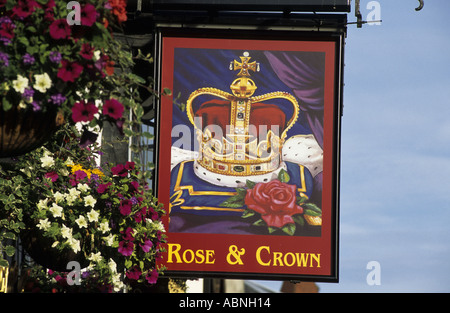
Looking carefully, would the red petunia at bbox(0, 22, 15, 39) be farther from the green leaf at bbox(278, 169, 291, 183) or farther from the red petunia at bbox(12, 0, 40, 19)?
the green leaf at bbox(278, 169, 291, 183)

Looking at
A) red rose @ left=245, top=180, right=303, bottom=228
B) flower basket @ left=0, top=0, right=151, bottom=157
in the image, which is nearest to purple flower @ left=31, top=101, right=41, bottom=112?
flower basket @ left=0, top=0, right=151, bottom=157

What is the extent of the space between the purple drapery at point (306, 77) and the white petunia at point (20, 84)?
628cm

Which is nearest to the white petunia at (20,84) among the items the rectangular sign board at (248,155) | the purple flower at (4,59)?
the purple flower at (4,59)

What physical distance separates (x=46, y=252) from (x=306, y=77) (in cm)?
495

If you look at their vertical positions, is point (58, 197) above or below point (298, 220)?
below

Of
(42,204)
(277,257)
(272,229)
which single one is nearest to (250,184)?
(272,229)

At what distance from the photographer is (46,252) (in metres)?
6.35

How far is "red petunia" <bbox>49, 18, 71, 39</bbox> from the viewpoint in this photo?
4.16 m

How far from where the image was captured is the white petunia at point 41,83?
4.12 m

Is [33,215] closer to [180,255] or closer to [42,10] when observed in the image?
[42,10]

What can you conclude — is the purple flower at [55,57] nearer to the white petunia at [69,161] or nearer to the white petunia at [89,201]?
the white petunia at [89,201]

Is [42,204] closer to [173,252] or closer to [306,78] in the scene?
[173,252]
